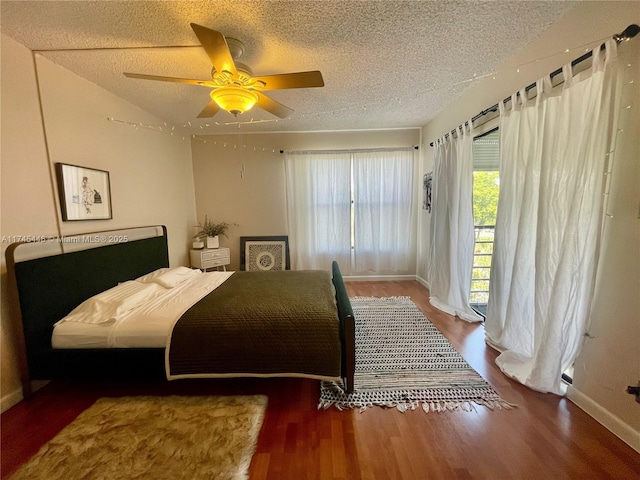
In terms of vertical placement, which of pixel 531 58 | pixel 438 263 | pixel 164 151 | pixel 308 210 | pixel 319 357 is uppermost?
pixel 531 58

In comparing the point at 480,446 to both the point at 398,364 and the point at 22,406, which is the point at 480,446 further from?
the point at 22,406

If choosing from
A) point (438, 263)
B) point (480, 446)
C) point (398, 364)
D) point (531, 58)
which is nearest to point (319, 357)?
point (398, 364)

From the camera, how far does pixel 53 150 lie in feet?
6.25

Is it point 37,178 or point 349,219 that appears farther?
point 349,219

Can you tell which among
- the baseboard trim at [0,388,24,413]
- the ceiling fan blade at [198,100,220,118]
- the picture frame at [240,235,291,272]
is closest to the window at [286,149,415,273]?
the picture frame at [240,235,291,272]

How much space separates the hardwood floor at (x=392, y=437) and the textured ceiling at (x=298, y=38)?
8.19 feet

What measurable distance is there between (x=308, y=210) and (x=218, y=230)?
1.52m

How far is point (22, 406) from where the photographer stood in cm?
162

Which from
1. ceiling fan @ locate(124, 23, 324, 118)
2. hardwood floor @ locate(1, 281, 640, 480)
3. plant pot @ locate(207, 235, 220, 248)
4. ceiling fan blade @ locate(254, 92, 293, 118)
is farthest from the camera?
plant pot @ locate(207, 235, 220, 248)

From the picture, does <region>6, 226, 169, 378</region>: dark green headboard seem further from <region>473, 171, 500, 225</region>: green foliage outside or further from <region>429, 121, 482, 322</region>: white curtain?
<region>473, 171, 500, 225</region>: green foliage outside

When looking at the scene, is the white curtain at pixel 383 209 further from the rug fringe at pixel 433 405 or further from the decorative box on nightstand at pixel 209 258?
the rug fringe at pixel 433 405

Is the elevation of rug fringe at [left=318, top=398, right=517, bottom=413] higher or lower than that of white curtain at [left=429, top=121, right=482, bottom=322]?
lower

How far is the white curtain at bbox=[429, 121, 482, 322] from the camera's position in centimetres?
261

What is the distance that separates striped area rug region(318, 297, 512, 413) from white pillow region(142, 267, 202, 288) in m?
1.75
